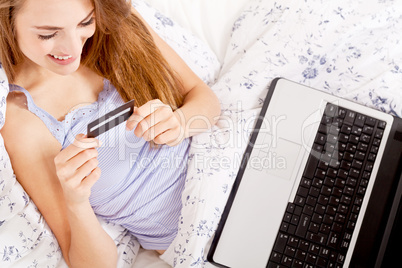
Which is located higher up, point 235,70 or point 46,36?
point 235,70

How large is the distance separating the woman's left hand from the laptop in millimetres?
205

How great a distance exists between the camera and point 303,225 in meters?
0.97

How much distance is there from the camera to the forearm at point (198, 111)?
109 cm

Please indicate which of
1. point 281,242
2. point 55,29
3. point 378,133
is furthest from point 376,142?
point 55,29

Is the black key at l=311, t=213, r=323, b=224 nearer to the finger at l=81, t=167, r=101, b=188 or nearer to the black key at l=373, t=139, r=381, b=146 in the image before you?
the black key at l=373, t=139, r=381, b=146

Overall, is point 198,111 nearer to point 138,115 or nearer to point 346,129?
point 138,115

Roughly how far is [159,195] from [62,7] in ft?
1.67

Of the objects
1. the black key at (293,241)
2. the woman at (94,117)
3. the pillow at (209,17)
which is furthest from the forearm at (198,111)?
the black key at (293,241)

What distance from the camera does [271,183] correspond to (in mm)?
1021

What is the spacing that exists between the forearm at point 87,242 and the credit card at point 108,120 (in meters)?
0.20

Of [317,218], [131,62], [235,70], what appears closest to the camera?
[317,218]

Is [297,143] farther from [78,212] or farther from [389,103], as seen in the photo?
[78,212]

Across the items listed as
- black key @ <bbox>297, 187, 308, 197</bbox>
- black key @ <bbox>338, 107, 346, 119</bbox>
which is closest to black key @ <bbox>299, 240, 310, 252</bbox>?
black key @ <bbox>297, 187, 308, 197</bbox>

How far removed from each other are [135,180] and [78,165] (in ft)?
0.93
